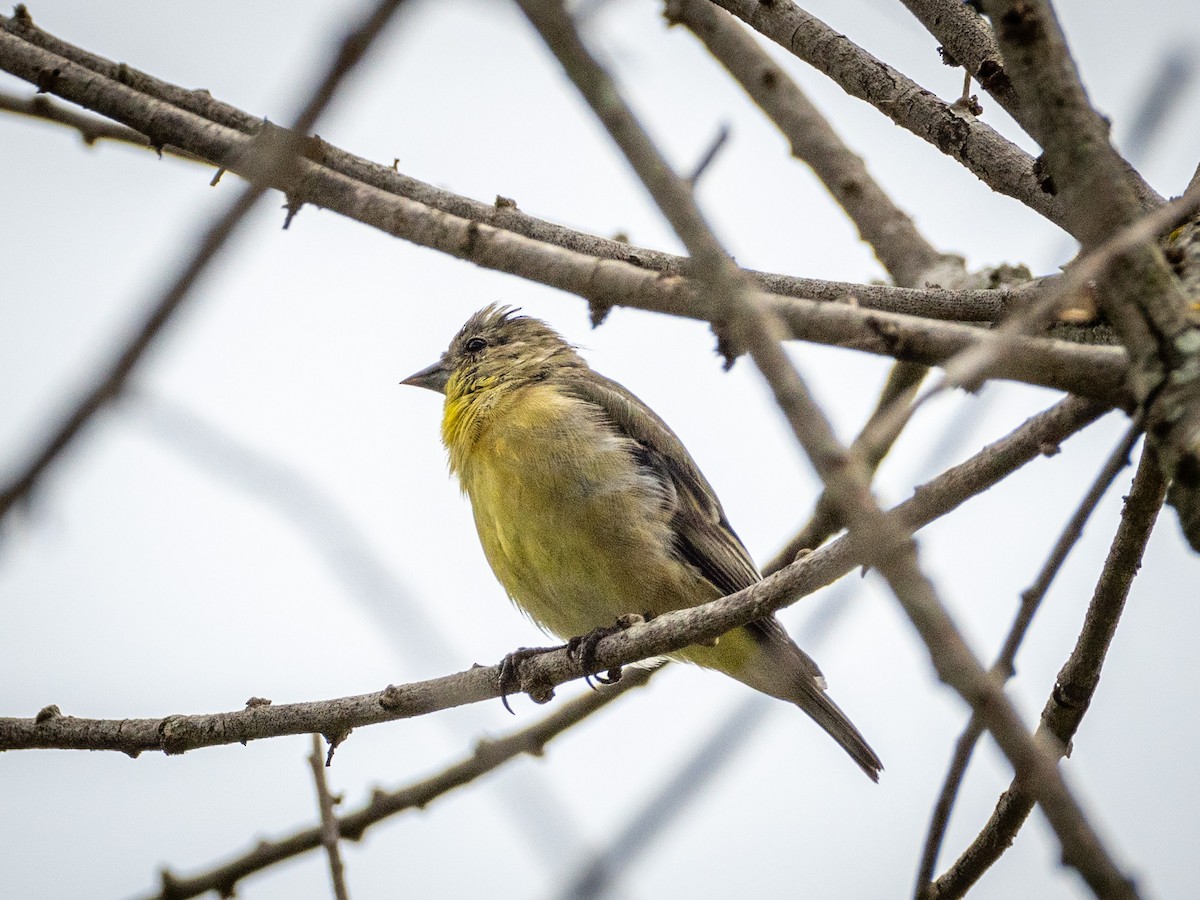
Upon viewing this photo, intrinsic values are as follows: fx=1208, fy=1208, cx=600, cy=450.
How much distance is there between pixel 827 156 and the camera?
391 centimetres

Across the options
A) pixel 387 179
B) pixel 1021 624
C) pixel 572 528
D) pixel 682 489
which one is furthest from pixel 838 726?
pixel 1021 624

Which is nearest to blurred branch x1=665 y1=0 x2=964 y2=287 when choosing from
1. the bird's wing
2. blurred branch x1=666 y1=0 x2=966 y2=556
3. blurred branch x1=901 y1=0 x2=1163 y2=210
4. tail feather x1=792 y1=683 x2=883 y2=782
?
blurred branch x1=666 y1=0 x2=966 y2=556

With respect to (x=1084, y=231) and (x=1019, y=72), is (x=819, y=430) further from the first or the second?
(x=1019, y=72)

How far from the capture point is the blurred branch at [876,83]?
15.2 feet

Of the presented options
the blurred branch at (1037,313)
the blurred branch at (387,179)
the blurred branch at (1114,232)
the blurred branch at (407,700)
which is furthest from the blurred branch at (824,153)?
the blurred branch at (1037,313)

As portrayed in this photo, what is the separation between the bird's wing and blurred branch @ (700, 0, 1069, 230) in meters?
2.42

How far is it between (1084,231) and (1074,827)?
1.12 m

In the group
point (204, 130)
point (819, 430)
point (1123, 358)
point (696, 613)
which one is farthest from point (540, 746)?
point (819, 430)

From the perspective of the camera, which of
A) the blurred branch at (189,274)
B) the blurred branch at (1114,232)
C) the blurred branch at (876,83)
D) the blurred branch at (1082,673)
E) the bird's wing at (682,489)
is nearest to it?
the blurred branch at (189,274)

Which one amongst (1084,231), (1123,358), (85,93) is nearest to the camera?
(1084,231)

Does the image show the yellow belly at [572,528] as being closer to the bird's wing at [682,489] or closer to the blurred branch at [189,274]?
the bird's wing at [682,489]

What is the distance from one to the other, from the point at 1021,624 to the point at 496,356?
17.9 ft

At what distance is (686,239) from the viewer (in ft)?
6.16

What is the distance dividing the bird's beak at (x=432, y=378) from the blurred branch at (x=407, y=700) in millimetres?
3145
